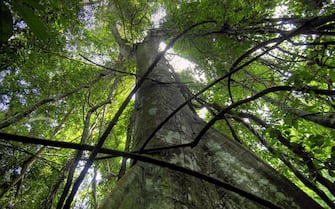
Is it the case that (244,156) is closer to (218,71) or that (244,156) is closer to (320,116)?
(320,116)

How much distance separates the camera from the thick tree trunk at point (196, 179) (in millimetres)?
1111

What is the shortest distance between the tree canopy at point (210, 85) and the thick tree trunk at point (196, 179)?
0.63ft

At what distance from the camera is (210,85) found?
1.18 m

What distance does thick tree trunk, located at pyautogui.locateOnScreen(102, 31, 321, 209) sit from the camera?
3.65 ft

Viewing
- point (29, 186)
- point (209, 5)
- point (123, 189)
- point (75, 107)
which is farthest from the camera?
point (75, 107)

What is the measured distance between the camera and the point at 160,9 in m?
6.31

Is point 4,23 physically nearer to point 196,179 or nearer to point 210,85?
point 210,85

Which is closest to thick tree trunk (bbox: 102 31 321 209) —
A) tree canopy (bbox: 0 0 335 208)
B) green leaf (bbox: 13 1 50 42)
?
tree canopy (bbox: 0 0 335 208)

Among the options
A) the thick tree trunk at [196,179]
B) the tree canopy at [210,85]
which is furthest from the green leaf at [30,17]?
the thick tree trunk at [196,179]

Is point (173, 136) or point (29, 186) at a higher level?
point (29, 186)

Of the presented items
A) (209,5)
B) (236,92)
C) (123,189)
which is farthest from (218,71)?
(123,189)

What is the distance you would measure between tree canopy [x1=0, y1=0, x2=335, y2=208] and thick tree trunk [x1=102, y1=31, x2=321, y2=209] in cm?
19

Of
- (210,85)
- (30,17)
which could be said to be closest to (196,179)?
(210,85)

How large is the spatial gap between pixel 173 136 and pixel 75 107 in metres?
4.05
